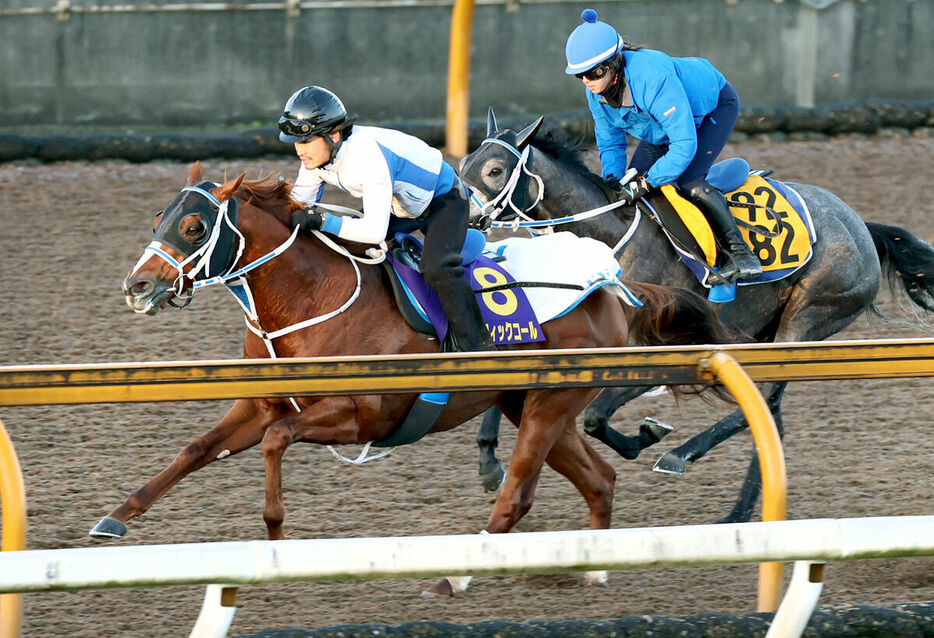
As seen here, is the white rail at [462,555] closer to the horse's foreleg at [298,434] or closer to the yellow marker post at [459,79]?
the horse's foreleg at [298,434]

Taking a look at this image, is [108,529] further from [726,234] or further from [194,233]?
[726,234]

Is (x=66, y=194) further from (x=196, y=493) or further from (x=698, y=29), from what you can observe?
(x=698, y=29)

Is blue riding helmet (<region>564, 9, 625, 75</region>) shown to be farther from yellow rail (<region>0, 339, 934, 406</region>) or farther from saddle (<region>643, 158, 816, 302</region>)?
yellow rail (<region>0, 339, 934, 406</region>)

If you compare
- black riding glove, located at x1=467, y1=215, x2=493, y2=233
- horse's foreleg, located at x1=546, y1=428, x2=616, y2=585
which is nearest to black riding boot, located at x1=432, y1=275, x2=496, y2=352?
horse's foreleg, located at x1=546, y1=428, x2=616, y2=585

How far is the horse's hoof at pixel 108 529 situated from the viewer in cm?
389

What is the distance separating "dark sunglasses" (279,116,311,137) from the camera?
4.28 meters

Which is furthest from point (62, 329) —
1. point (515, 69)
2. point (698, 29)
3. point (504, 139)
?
point (698, 29)

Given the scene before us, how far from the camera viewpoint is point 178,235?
4.13 meters

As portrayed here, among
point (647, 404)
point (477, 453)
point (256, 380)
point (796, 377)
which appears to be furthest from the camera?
point (647, 404)

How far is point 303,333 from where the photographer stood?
14.3 feet

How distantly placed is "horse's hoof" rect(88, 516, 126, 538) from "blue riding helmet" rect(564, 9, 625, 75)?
2767mm

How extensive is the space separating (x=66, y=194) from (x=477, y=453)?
15.5ft

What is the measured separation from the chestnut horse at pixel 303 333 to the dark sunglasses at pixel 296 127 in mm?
218

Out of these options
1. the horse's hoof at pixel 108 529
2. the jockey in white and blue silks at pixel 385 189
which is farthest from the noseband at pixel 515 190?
the horse's hoof at pixel 108 529
